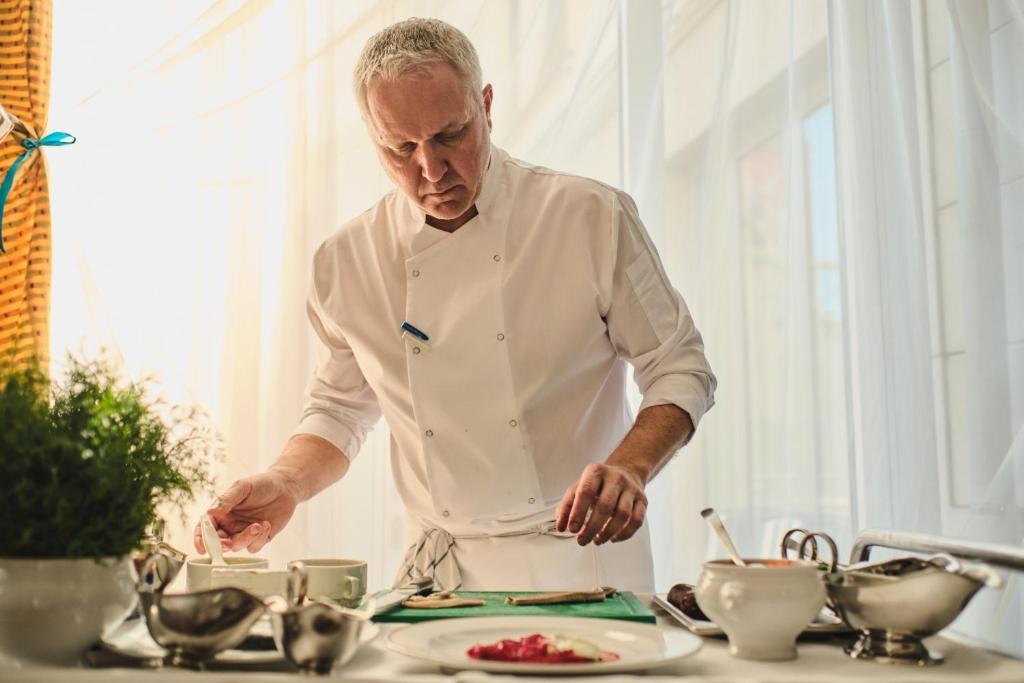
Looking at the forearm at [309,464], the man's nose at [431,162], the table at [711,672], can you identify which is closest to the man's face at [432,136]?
the man's nose at [431,162]

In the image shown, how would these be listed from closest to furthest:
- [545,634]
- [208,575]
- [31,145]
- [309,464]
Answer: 1. [545,634]
2. [208,575]
3. [309,464]
4. [31,145]

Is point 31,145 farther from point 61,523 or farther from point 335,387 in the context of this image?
point 61,523

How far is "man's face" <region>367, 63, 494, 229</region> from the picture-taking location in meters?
1.62

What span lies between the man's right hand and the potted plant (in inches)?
21.5

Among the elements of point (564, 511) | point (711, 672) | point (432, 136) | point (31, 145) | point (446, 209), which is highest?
point (31, 145)

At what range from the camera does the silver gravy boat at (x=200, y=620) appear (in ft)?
2.47

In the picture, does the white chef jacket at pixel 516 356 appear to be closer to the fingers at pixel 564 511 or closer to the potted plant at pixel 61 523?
the fingers at pixel 564 511

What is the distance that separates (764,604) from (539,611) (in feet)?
0.96

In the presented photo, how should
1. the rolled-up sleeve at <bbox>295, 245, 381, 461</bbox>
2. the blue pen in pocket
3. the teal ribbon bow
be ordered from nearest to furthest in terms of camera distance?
the blue pen in pocket → the rolled-up sleeve at <bbox>295, 245, 381, 461</bbox> → the teal ribbon bow

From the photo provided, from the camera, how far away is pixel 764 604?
80cm

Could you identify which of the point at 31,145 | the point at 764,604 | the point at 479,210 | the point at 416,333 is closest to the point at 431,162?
the point at 479,210

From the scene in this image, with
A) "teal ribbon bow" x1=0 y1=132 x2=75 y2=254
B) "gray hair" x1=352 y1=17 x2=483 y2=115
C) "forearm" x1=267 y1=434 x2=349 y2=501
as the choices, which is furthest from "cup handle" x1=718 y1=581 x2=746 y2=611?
"teal ribbon bow" x1=0 y1=132 x2=75 y2=254

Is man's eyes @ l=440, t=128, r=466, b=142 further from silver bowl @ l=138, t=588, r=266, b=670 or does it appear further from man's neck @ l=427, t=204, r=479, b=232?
→ silver bowl @ l=138, t=588, r=266, b=670

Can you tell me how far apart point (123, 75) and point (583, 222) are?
171cm
